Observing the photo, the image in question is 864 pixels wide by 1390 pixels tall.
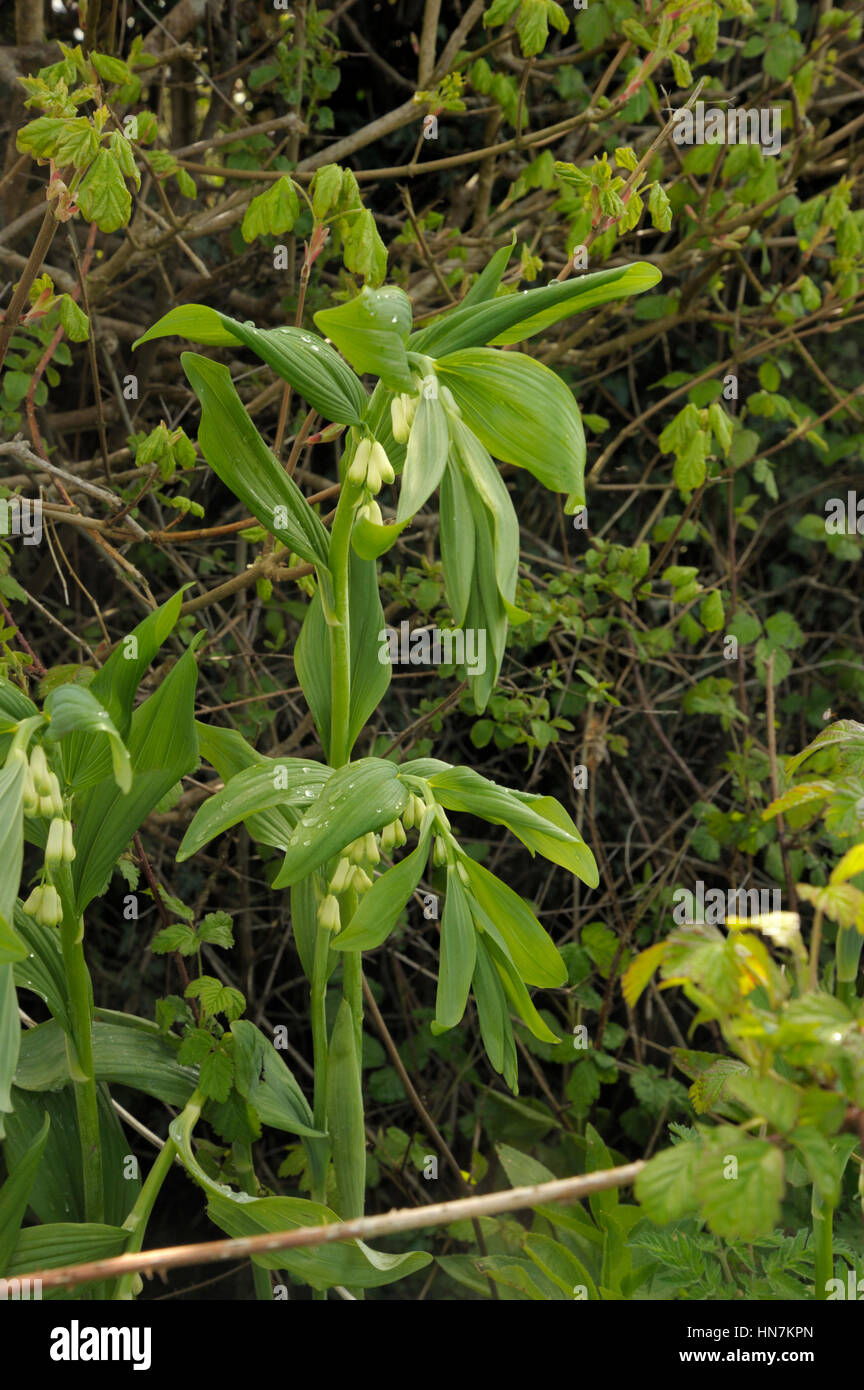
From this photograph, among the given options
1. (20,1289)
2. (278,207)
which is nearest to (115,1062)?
(20,1289)

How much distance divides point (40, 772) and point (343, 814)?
23 centimetres

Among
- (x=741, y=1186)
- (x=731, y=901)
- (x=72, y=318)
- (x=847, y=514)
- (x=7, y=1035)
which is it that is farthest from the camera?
(x=847, y=514)

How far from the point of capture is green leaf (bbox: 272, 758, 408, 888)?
904 millimetres

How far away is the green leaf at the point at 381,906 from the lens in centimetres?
96

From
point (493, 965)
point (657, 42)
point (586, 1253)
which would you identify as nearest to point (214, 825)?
point (493, 965)

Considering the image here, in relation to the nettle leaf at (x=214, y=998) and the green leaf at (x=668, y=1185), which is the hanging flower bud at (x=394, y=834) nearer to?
the nettle leaf at (x=214, y=998)

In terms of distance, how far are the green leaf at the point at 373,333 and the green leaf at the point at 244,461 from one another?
19 cm

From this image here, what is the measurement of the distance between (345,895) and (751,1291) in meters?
0.55

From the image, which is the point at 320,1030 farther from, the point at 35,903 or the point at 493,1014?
the point at 35,903

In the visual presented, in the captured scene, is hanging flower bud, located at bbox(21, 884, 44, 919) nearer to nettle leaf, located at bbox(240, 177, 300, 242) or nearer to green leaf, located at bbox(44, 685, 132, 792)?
green leaf, located at bbox(44, 685, 132, 792)

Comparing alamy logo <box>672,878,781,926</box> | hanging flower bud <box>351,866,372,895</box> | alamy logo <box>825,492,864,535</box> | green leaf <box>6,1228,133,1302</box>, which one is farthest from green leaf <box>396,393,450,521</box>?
alamy logo <box>825,492,864,535</box>

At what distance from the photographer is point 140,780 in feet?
3.43
